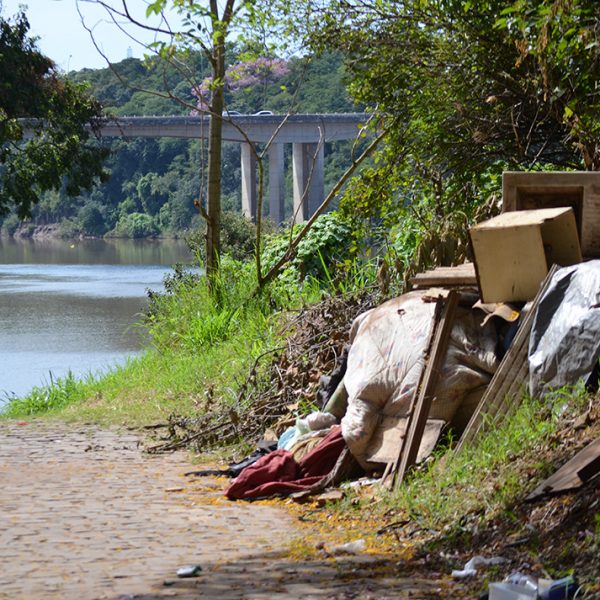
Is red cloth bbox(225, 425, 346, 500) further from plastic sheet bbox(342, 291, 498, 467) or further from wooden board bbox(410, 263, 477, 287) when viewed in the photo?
wooden board bbox(410, 263, 477, 287)

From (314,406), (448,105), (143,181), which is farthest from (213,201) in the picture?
(143,181)

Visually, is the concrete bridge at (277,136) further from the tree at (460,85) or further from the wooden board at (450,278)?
the wooden board at (450,278)

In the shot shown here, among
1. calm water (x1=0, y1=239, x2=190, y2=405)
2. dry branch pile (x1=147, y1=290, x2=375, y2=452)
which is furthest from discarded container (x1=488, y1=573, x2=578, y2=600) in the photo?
calm water (x1=0, y1=239, x2=190, y2=405)

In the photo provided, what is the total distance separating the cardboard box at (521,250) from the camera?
7.00 meters

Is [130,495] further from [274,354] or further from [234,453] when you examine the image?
[274,354]

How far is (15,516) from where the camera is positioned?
6.48 m

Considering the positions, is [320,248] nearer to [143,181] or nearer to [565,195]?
[565,195]

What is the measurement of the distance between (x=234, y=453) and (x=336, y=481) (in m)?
1.91

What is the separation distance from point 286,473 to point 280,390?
7.34 ft

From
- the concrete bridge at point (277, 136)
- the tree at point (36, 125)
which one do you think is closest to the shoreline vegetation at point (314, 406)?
the tree at point (36, 125)

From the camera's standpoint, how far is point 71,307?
1524 inches

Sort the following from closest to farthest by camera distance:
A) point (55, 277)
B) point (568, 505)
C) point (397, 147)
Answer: point (568, 505), point (397, 147), point (55, 277)

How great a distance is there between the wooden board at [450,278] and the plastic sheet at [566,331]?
103cm

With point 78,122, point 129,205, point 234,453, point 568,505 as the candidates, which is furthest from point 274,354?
point 129,205
